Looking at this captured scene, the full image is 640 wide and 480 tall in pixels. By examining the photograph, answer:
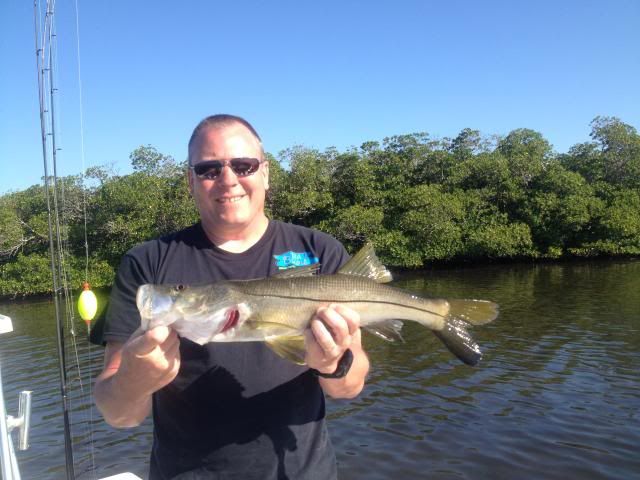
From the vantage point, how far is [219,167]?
272 centimetres

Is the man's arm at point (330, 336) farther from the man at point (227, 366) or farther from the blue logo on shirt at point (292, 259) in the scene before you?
the blue logo on shirt at point (292, 259)

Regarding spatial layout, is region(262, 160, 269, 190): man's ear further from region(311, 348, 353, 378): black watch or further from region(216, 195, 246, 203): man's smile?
region(311, 348, 353, 378): black watch

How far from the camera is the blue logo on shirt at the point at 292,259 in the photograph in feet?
9.30

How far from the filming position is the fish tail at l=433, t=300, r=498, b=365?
10.4 feet

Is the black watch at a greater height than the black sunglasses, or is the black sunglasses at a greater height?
the black sunglasses

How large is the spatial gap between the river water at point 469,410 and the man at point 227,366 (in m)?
6.15

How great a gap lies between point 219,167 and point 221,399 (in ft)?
3.90

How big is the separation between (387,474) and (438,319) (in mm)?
5893

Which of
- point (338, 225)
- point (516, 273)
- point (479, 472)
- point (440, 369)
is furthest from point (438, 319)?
point (338, 225)

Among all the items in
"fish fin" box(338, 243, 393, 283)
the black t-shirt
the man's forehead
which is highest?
A: the man's forehead

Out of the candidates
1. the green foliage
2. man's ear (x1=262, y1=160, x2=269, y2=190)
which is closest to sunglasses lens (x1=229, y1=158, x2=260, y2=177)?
man's ear (x1=262, y1=160, x2=269, y2=190)

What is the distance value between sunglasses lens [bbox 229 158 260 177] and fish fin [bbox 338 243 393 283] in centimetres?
74

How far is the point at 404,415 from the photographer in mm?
10273

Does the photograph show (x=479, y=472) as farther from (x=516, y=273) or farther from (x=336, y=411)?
(x=516, y=273)
